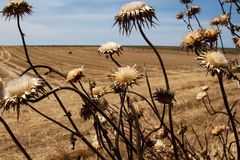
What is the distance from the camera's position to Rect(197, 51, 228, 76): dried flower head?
3.06 m

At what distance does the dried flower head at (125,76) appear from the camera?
3.13 m

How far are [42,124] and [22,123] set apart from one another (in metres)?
0.60

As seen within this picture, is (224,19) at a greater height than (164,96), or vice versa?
(224,19)

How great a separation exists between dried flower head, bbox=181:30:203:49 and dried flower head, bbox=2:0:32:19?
1115mm

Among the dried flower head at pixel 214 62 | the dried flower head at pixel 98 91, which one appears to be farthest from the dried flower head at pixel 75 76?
the dried flower head at pixel 214 62

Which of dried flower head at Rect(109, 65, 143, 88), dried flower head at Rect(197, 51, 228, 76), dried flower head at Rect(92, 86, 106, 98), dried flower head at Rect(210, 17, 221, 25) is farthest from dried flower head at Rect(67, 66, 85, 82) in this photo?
dried flower head at Rect(210, 17, 221, 25)

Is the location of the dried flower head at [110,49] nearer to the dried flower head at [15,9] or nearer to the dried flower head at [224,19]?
the dried flower head at [15,9]

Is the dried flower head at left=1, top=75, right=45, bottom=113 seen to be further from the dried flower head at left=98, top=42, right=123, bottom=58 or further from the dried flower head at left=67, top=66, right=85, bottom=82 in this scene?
the dried flower head at left=98, top=42, right=123, bottom=58

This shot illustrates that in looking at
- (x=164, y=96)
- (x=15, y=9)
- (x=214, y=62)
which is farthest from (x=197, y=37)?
(x=15, y=9)

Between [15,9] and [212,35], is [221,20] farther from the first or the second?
[15,9]

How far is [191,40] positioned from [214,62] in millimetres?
396

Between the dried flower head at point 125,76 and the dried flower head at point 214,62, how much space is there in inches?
16.3

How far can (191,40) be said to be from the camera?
3428 mm

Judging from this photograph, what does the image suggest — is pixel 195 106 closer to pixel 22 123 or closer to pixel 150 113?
pixel 150 113
